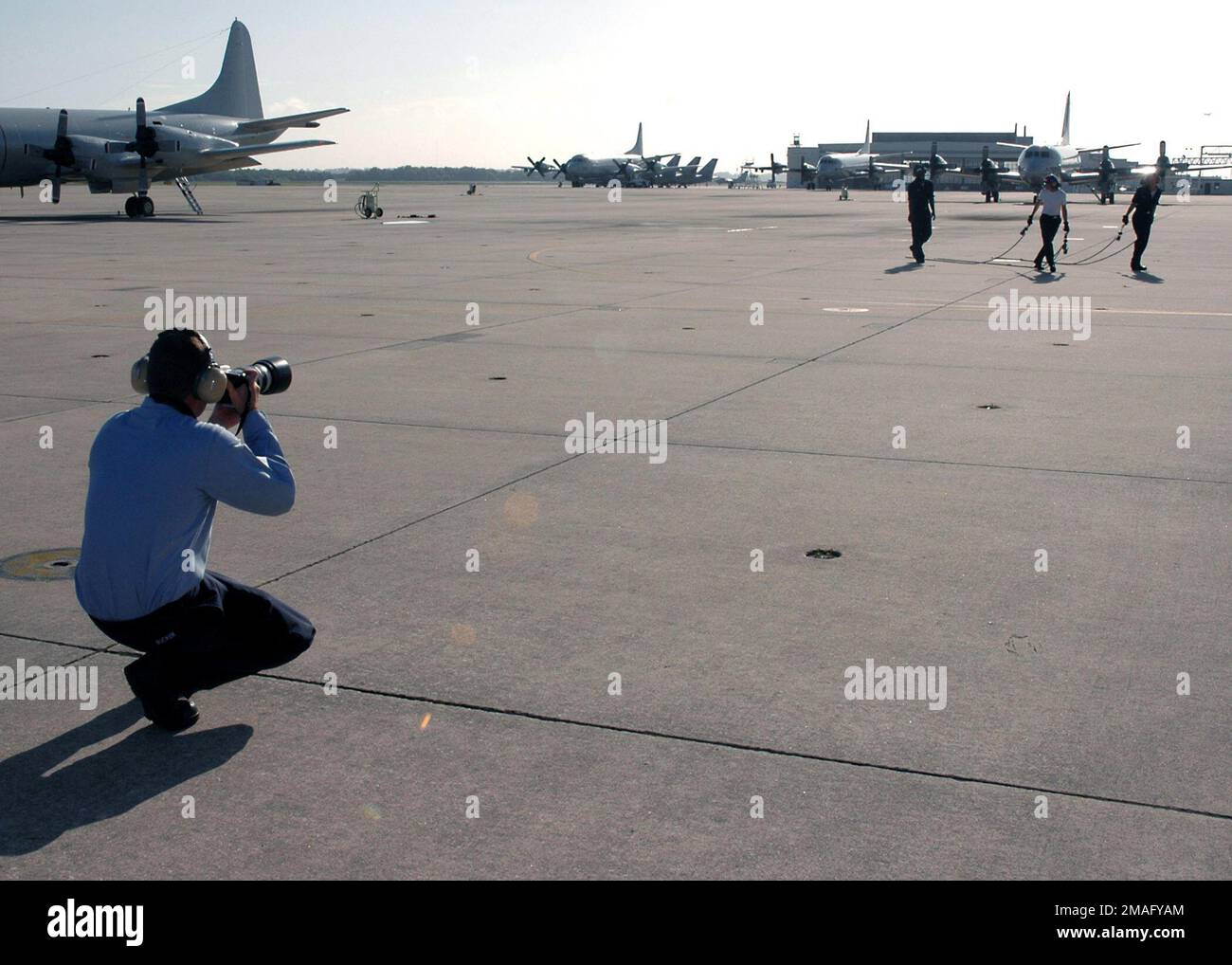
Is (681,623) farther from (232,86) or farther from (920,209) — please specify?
(232,86)

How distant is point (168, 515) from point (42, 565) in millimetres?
2368

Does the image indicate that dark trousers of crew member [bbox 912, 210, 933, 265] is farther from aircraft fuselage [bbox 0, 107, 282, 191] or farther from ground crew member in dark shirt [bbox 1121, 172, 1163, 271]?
aircraft fuselage [bbox 0, 107, 282, 191]

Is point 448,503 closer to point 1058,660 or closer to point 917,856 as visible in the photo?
point 1058,660

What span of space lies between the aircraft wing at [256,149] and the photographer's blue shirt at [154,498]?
46.7 m

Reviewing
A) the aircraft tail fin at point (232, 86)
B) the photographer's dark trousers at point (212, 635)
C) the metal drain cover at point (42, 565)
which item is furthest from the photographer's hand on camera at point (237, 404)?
the aircraft tail fin at point (232, 86)

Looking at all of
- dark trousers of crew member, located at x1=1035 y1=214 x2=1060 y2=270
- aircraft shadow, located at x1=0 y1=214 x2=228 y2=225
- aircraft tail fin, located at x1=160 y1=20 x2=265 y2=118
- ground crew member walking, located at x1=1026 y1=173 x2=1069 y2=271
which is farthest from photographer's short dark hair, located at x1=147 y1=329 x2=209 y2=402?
aircraft tail fin, located at x1=160 y1=20 x2=265 y2=118

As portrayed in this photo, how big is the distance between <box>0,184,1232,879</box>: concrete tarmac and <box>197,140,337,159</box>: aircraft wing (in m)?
36.4

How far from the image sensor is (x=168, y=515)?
4363 mm

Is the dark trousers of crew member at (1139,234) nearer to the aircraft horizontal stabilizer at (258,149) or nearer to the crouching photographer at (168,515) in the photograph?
the crouching photographer at (168,515)

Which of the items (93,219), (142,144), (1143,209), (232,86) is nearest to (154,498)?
(1143,209)

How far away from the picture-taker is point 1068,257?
27453 millimetres

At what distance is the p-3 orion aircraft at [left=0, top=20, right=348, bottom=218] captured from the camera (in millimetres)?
44375

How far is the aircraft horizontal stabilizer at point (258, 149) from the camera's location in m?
47.4

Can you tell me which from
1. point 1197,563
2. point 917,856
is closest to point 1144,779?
point 917,856
